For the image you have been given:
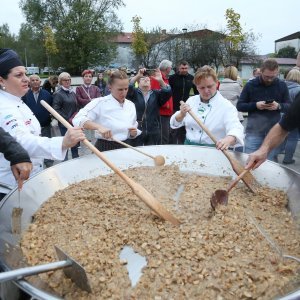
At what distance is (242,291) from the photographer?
1322 millimetres

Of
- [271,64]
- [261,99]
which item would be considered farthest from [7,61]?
[261,99]

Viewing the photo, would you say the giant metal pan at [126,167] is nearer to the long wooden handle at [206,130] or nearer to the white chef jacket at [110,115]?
the long wooden handle at [206,130]

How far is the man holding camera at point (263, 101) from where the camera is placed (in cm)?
417

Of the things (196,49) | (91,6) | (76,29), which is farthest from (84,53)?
(196,49)

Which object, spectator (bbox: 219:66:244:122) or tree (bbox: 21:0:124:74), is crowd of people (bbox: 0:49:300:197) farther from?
tree (bbox: 21:0:124:74)

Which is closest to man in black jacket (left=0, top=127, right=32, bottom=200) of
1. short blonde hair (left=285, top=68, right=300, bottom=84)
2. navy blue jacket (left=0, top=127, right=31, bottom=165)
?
navy blue jacket (left=0, top=127, right=31, bottom=165)

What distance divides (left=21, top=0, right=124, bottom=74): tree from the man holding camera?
29.3 meters

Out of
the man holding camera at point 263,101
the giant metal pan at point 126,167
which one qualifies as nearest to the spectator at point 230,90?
the man holding camera at point 263,101

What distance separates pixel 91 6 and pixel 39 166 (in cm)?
3603

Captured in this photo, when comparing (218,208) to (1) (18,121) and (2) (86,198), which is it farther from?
(1) (18,121)

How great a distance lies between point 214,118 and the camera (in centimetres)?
281

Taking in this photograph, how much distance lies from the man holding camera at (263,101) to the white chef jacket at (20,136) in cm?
294

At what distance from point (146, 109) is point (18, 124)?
226 cm

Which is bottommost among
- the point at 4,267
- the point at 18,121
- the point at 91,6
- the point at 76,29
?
the point at 4,267
